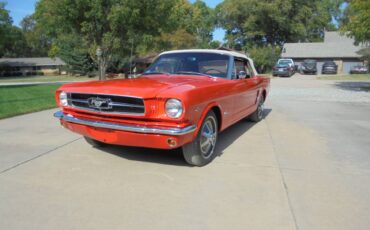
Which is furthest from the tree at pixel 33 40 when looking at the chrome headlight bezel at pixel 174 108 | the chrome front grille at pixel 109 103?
the chrome headlight bezel at pixel 174 108

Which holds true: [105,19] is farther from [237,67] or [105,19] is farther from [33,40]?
[33,40]

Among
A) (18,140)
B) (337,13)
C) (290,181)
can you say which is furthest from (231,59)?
(337,13)

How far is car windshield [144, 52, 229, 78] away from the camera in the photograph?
218 inches

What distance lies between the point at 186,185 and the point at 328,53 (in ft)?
160

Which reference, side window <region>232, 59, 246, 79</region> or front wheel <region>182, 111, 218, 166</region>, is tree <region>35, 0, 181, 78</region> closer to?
side window <region>232, 59, 246, 79</region>

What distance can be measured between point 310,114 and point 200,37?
6572 cm

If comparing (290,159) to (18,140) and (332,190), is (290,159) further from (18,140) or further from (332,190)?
(18,140)

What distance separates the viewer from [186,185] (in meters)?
3.90

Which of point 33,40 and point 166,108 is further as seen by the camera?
point 33,40

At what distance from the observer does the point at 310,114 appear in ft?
30.5

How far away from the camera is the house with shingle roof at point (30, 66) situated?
219 feet

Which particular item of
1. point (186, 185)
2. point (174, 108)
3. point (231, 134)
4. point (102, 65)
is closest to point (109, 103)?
point (174, 108)

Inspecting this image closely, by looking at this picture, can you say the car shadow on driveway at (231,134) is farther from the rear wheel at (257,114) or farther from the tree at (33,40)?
the tree at (33,40)

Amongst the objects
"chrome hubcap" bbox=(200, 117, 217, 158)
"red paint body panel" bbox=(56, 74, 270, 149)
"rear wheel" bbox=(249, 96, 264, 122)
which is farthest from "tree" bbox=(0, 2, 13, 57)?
"chrome hubcap" bbox=(200, 117, 217, 158)
